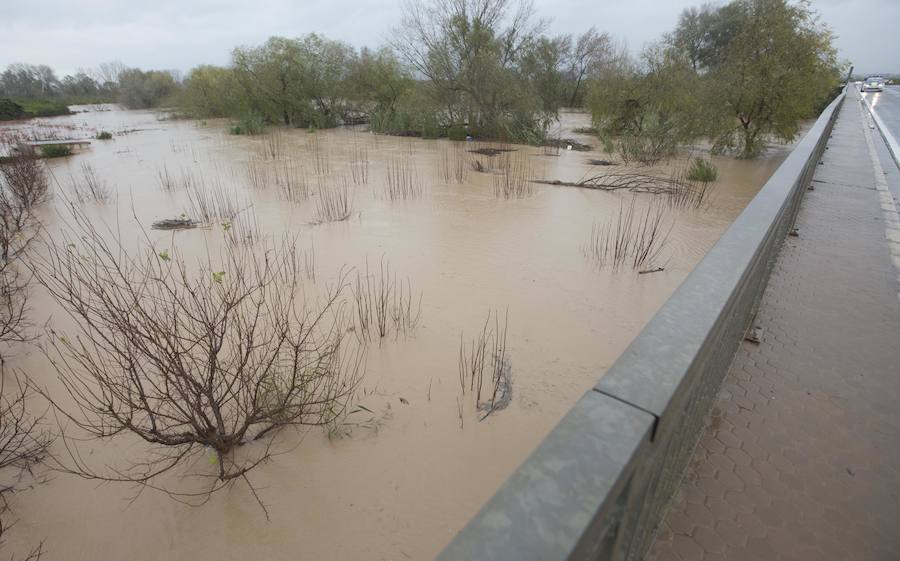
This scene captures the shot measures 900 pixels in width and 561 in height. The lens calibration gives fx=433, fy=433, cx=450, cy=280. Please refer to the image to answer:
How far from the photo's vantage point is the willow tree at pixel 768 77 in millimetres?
12211

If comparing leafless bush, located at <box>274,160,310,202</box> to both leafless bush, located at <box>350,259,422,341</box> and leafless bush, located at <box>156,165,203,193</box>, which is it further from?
leafless bush, located at <box>350,259,422,341</box>

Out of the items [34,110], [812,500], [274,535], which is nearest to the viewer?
[812,500]

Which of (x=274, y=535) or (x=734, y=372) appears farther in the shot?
(x=734, y=372)

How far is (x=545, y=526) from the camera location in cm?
61

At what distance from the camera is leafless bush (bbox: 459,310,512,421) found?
3.25 metres

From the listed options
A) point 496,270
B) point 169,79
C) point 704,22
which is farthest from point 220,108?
point 704,22

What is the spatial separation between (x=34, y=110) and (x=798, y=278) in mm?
53270

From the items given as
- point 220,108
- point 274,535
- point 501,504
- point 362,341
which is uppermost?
point 220,108

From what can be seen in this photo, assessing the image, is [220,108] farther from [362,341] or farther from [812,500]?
[812,500]

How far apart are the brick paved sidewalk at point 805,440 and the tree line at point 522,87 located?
10.8 m

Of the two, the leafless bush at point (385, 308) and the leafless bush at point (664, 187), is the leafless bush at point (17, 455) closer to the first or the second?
the leafless bush at point (385, 308)

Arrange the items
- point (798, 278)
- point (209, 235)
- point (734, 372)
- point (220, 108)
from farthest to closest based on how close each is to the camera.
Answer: point (220, 108) < point (209, 235) < point (798, 278) < point (734, 372)

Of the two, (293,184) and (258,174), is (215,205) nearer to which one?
(293,184)

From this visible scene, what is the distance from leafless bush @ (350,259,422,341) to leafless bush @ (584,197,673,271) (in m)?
2.66
